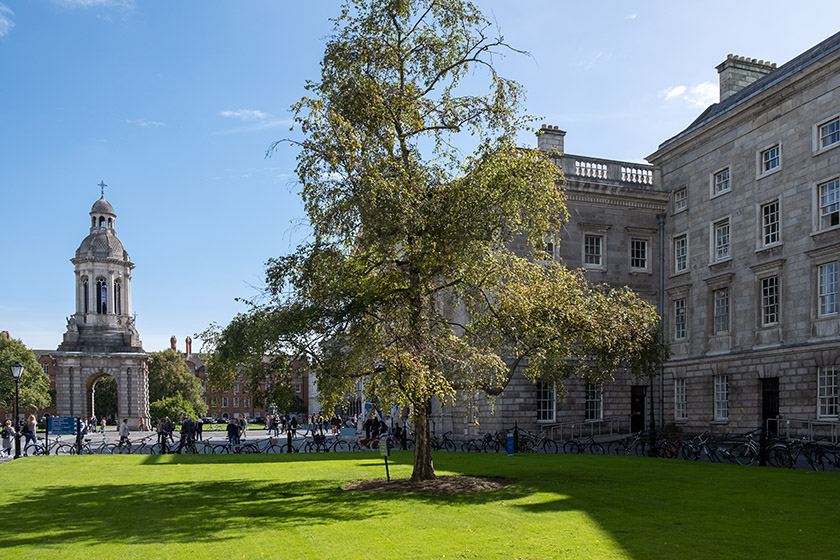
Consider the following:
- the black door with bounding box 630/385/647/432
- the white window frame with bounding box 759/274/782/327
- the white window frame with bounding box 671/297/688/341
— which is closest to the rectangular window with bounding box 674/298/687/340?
the white window frame with bounding box 671/297/688/341

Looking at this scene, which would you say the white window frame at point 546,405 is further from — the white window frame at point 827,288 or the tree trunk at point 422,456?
the tree trunk at point 422,456

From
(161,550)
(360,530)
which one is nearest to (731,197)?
(360,530)

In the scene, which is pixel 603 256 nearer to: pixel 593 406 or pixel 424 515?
pixel 593 406

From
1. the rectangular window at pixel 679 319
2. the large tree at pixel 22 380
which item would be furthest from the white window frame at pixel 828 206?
the large tree at pixel 22 380

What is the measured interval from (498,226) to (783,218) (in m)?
18.2

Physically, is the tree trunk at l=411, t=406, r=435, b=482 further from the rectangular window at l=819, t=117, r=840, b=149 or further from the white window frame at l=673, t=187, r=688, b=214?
the white window frame at l=673, t=187, r=688, b=214

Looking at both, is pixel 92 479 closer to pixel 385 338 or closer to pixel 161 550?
pixel 385 338

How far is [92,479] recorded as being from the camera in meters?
20.7

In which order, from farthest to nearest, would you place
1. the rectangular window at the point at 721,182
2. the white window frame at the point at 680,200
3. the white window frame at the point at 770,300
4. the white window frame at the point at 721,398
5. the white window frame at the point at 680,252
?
the white window frame at the point at 680,200
the white window frame at the point at 680,252
the rectangular window at the point at 721,182
the white window frame at the point at 721,398
the white window frame at the point at 770,300

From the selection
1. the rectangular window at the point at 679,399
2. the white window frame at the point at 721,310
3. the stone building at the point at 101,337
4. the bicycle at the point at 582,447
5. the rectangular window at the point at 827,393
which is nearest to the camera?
the rectangular window at the point at 827,393

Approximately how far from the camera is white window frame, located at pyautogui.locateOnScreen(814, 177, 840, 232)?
28.1 meters

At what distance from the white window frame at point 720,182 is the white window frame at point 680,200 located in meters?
2.16

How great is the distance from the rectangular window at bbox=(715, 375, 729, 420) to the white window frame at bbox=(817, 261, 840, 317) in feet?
20.8

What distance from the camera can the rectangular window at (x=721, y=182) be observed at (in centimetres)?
3448
